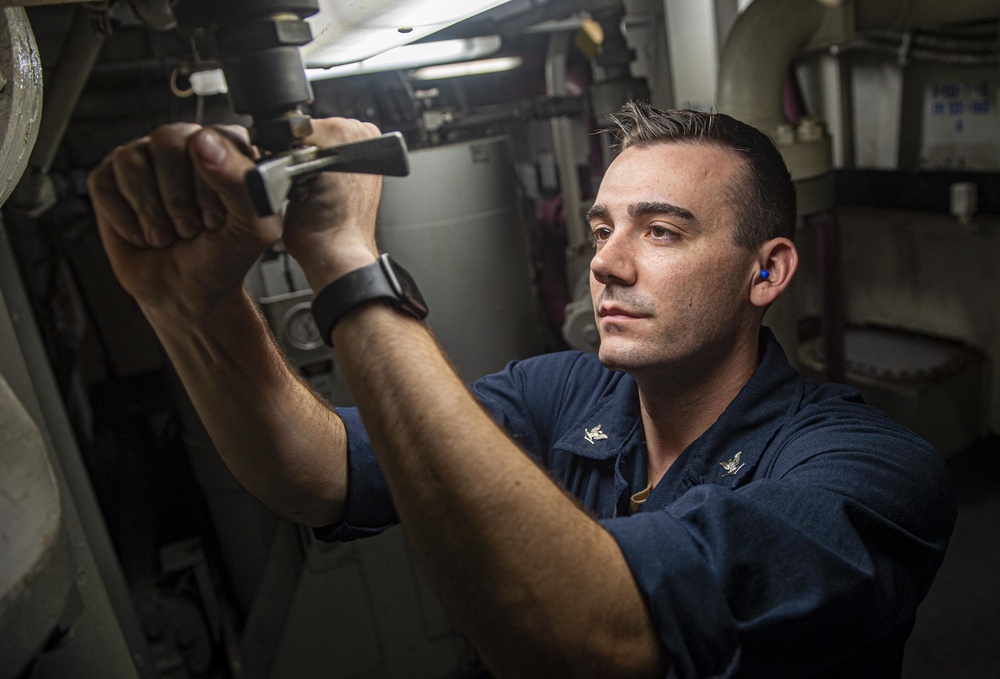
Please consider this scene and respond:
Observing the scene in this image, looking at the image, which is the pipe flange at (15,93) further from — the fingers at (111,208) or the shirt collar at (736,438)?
the shirt collar at (736,438)

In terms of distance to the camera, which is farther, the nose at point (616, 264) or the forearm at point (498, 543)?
the nose at point (616, 264)

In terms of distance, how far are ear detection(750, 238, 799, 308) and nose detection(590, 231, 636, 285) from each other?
0.72ft

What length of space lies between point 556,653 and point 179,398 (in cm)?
210

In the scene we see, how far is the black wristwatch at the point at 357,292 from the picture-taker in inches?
28.1

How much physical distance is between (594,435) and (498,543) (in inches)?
21.7

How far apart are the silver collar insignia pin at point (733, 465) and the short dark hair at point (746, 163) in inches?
13.1

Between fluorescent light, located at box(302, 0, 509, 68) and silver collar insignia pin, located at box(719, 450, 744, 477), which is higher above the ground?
fluorescent light, located at box(302, 0, 509, 68)

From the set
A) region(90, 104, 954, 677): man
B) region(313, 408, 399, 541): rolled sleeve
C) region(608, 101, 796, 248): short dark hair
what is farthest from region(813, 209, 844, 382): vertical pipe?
region(313, 408, 399, 541): rolled sleeve

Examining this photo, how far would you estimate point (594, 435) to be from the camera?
118 cm

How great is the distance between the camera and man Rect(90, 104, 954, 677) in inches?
25.8

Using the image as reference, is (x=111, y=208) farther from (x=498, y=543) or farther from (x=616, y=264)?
(x=616, y=264)

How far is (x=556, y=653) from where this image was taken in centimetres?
65

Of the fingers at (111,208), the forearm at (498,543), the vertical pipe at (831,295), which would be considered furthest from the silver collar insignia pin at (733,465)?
the vertical pipe at (831,295)

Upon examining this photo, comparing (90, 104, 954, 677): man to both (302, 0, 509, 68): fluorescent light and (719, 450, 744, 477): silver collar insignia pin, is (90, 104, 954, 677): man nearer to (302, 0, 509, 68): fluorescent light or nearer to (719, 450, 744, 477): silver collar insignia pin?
(719, 450, 744, 477): silver collar insignia pin
